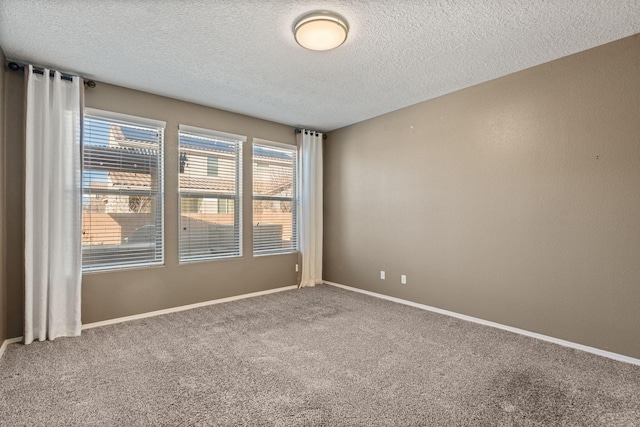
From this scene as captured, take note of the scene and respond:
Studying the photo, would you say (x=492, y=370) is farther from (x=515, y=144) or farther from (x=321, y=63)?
(x=321, y=63)

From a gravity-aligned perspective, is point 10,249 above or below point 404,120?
below

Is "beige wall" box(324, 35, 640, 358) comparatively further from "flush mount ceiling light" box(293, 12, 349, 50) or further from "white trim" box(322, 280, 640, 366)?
"flush mount ceiling light" box(293, 12, 349, 50)

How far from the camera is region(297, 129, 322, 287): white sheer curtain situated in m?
5.20

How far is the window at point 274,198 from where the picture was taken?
4.84m

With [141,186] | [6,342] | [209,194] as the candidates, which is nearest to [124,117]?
[141,186]

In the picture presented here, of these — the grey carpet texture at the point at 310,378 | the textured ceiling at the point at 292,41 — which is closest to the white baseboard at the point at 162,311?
the grey carpet texture at the point at 310,378

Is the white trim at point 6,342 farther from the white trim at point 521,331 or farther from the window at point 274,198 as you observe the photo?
the white trim at point 521,331

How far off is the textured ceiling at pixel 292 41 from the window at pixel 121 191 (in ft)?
1.72

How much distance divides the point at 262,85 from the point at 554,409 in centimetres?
373

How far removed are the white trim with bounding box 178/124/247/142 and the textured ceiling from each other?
0.42 metres

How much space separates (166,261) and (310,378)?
2508 mm

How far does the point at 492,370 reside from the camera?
8.07 feet

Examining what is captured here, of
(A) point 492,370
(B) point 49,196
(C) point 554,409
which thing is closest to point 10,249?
(B) point 49,196

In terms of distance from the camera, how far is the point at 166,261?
395 centimetres
